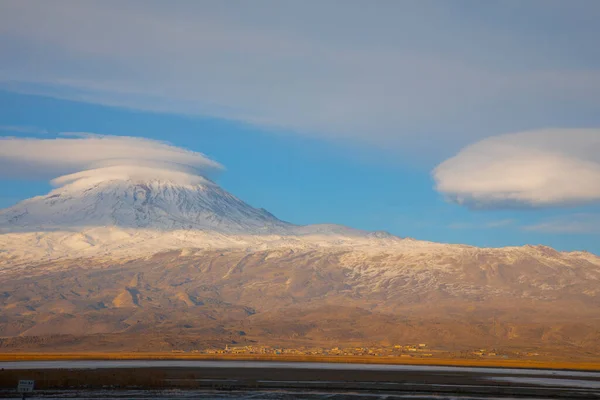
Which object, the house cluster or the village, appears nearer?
the village

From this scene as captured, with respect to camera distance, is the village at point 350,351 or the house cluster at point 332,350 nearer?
the village at point 350,351

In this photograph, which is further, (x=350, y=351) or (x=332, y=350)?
(x=332, y=350)

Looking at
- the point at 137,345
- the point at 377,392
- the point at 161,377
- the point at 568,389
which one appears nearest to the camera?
the point at 377,392

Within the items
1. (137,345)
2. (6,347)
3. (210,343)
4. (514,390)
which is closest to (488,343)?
(210,343)

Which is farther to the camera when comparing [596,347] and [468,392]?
[596,347]

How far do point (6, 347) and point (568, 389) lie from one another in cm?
14527

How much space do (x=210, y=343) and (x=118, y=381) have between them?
4848 inches

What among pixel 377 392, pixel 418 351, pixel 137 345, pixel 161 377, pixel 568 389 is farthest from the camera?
pixel 137 345

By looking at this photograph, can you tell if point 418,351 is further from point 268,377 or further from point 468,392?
point 468,392

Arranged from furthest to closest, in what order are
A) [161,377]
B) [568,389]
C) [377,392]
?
1. [161,377]
2. [568,389]
3. [377,392]

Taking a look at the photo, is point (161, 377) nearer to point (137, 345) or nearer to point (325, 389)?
point (325, 389)

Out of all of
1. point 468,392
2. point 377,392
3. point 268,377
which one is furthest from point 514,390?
point 268,377

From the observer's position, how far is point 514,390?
70.1 meters

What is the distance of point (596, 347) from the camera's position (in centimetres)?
18150
